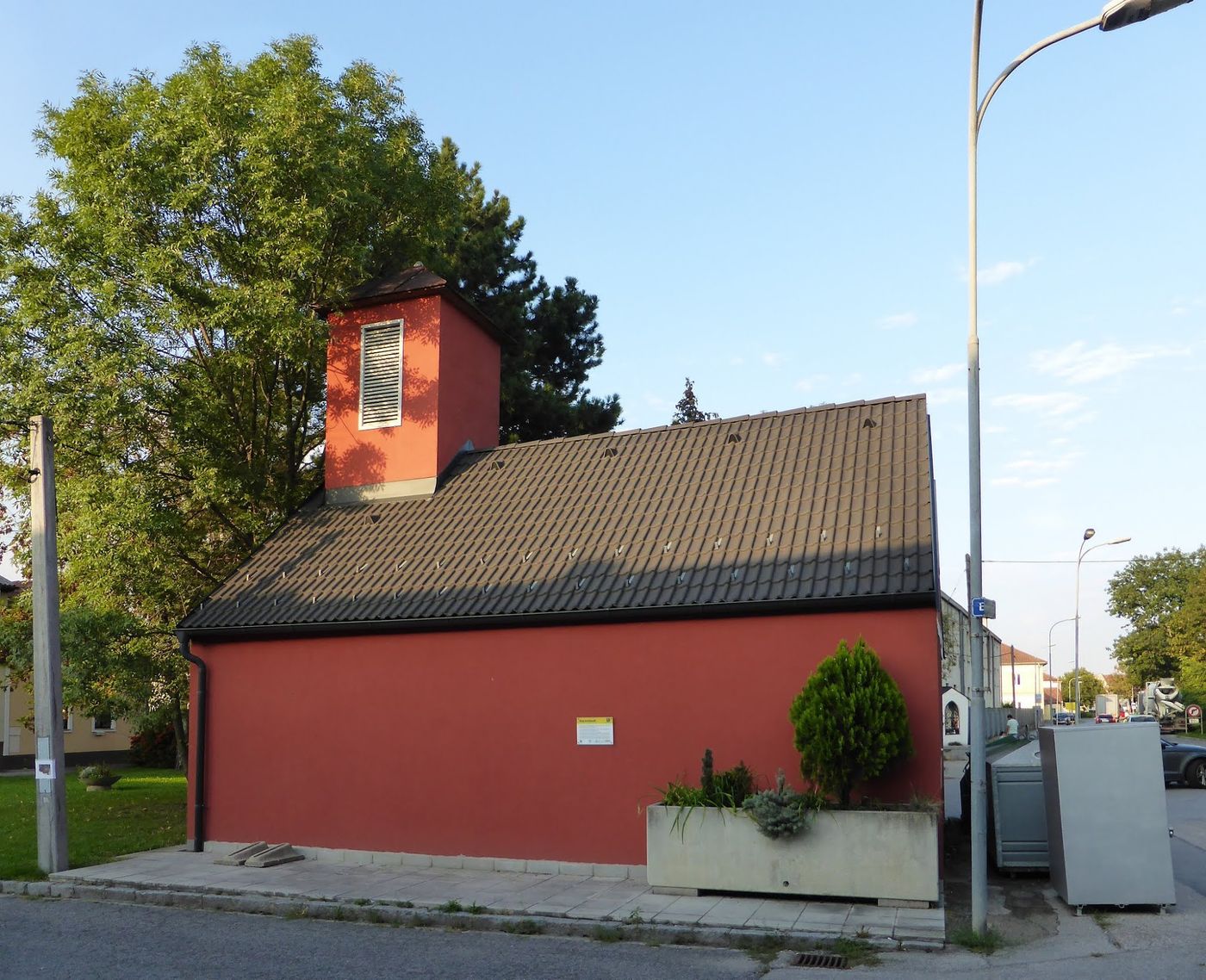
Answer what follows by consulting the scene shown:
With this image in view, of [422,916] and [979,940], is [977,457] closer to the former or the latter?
[979,940]

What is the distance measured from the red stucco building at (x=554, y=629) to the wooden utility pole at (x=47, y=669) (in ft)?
6.13

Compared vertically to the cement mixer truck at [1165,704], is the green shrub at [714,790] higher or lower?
higher

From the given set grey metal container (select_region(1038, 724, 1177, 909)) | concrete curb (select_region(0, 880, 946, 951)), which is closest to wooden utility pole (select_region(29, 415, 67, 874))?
concrete curb (select_region(0, 880, 946, 951))

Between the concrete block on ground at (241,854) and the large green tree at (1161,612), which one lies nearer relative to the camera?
the concrete block on ground at (241,854)

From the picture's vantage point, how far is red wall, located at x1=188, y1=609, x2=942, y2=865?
11359mm

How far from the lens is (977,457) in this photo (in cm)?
934

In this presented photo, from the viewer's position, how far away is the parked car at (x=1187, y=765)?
80.5ft

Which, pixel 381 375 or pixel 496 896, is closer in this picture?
pixel 496 896

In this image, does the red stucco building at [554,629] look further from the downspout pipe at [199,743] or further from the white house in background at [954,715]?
the white house in background at [954,715]

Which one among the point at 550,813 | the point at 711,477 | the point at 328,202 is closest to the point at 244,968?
the point at 550,813

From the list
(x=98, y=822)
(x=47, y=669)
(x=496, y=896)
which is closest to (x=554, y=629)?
(x=496, y=896)

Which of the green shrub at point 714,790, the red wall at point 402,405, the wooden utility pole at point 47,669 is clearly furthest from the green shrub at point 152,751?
the green shrub at point 714,790

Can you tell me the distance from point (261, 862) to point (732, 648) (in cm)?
640

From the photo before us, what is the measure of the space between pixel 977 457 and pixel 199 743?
10.9 m
